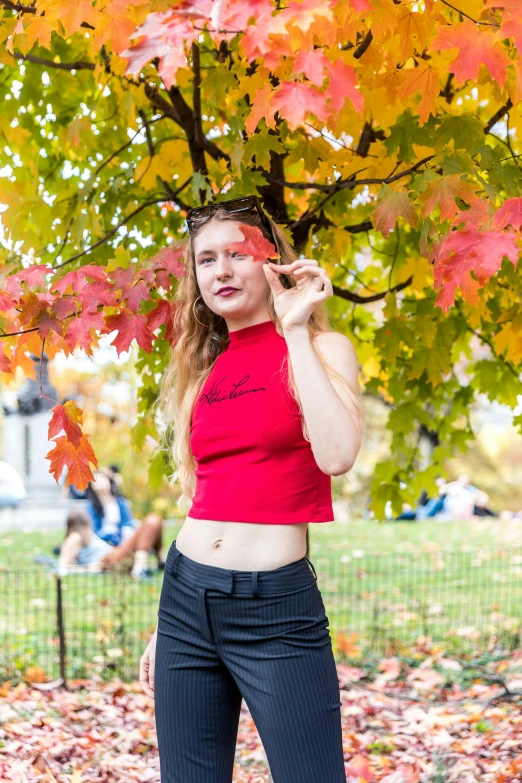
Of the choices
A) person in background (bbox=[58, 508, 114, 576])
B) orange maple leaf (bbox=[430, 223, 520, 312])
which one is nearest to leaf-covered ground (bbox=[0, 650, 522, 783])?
orange maple leaf (bbox=[430, 223, 520, 312])

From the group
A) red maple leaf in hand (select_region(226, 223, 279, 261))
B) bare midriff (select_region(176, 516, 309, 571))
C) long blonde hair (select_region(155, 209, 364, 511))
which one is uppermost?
red maple leaf in hand (select_region(226, 223, 279, 261))

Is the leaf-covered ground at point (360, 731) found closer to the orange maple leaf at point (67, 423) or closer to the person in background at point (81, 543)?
the orange maple leaf at point (67, 423)

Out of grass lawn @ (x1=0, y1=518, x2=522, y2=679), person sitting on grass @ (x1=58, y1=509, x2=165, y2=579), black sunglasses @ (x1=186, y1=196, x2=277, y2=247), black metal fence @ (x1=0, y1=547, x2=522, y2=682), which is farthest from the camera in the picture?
person sitting on grass @ (x1=58, y1=509, x2=165, y2=579)

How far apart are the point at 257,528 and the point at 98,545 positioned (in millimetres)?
6731

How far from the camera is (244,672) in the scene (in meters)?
1.82

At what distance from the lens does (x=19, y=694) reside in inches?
175

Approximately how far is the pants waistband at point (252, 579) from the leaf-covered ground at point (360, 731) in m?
1.82

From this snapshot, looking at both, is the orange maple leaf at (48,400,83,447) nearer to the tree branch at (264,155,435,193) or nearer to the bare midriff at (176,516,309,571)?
the bare midriff at (176,516,309,571)

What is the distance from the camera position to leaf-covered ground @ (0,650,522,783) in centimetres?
344

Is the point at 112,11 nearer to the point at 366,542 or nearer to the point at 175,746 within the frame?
the point at 175,746

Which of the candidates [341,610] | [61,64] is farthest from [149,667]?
[341,610]

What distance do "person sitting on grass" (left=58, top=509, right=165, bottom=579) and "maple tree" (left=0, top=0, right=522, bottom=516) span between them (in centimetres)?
404

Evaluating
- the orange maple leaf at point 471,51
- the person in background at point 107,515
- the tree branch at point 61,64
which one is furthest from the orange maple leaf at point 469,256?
the person in background at point 107,515

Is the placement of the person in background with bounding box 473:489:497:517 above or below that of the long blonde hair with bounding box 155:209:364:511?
below
